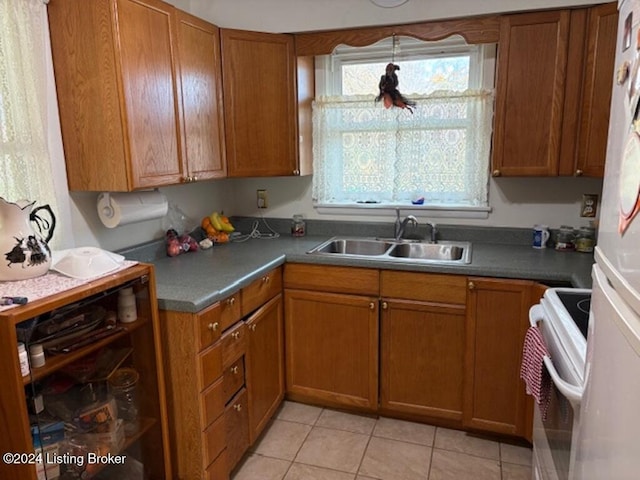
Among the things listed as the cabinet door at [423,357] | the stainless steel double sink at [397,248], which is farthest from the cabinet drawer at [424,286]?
the stainless steel double sink at [397,248]

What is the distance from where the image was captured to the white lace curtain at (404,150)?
2600mm

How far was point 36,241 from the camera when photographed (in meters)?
1.45

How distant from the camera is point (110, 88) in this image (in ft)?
5.69

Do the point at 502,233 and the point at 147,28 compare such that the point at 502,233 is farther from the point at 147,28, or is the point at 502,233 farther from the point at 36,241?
the point at 36,241

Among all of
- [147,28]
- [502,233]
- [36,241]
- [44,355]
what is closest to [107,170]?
[36,241]

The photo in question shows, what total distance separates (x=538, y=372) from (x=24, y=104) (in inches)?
77.4

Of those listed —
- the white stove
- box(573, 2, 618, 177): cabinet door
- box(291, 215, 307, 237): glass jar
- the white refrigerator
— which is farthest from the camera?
box(291, 215, 307, 237): glass jar

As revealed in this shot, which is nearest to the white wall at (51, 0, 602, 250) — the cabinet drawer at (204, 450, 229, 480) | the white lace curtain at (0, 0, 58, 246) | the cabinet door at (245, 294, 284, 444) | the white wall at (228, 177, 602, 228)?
the white wall at (228, 177, 602, 228)

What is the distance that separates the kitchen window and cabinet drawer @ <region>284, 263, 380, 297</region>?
66cm

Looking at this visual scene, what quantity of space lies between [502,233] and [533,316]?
1.08 metres

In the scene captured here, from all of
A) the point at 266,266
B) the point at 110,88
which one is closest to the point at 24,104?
the point at 110,88

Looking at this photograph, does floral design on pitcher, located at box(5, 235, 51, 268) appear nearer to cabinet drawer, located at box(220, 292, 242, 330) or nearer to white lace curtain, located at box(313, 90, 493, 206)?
cabinet drawer, located at box(220, 292, 242, 330)

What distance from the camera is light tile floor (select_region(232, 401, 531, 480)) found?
2035 mm

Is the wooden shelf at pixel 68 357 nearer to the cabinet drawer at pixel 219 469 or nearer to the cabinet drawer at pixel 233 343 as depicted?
the cabinet drawer at pixel 233 343
